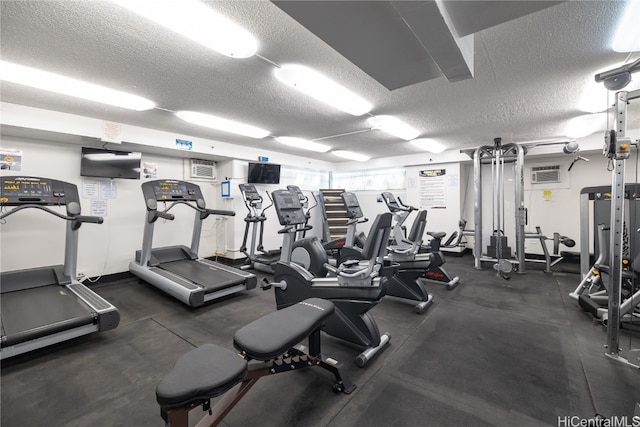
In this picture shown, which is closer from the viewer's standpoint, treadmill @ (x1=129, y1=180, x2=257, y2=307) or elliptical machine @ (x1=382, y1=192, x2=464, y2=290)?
treadmill @ (x1=129, y1=180, x2=257, y2=307)

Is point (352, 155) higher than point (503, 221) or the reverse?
higher

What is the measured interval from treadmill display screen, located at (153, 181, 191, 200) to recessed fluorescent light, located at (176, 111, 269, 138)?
39.9 inches

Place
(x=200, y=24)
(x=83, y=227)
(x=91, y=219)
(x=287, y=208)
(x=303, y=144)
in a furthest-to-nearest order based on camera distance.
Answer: (x=303, y=144)
(x=83, y=227)
(x=287, y=208)
(x=91, y=219)
(x=200, y=24)

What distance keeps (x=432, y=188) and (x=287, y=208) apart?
4.58 metres

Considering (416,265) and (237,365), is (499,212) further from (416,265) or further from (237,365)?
(237,365)

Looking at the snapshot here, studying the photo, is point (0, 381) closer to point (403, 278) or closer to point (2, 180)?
point (2, 180)

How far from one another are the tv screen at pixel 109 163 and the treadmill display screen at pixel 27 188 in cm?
96

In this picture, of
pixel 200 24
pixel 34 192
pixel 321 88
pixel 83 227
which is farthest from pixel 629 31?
pixel 83 227

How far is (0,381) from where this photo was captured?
77.2 inches

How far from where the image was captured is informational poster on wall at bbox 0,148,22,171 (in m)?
3.47

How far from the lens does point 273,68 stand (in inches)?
95.7

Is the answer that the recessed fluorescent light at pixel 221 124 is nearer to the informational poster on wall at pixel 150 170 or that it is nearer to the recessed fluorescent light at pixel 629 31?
the informational poster on wall at pixel 150 170

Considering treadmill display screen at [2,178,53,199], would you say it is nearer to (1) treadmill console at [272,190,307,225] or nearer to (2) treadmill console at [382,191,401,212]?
(1) treadmill console at [272,190,307,225]

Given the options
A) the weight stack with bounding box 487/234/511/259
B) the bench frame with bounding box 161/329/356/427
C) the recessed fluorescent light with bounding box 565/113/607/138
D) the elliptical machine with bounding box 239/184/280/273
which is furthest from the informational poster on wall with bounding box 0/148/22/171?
the recessed fluorescent light with bounding box 565/113/607/138
